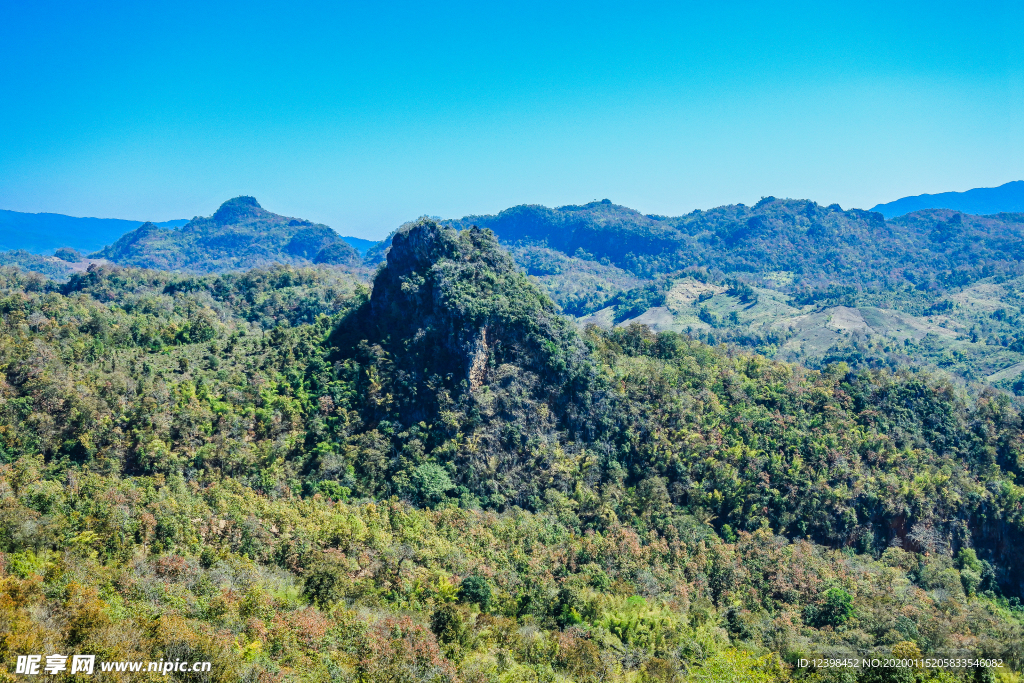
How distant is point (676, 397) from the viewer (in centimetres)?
5341

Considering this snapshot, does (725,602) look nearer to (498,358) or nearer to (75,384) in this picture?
(498,358)

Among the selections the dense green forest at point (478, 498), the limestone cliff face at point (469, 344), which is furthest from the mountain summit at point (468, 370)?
the dense green forest at point (478, 498)

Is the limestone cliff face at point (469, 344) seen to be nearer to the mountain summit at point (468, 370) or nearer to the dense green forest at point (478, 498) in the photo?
the mountain summit at point (468, 370)

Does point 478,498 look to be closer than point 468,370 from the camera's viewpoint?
Yes

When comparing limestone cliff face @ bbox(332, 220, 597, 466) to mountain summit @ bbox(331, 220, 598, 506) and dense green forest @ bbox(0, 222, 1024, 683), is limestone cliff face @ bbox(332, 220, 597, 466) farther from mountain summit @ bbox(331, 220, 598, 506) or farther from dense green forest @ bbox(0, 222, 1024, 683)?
dense green forest @ bbox(0, 222, 1024, 683)

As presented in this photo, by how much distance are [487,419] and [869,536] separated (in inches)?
1229

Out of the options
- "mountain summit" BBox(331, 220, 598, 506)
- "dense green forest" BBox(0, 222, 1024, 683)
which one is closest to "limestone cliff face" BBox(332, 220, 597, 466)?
"mountain summit" BBox(331, 220, 598, 506)

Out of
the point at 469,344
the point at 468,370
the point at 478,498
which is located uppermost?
the point at 469,344

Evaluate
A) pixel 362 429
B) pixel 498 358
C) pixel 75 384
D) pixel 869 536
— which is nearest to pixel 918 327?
pixel 869 536

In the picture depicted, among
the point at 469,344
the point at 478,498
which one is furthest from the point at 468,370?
the point at 478,498

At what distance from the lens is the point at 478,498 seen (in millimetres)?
42375

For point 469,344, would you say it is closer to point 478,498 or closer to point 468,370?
point 468,370

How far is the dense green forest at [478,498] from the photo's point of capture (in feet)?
76.0

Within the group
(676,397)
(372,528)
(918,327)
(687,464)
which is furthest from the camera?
(918,327)
